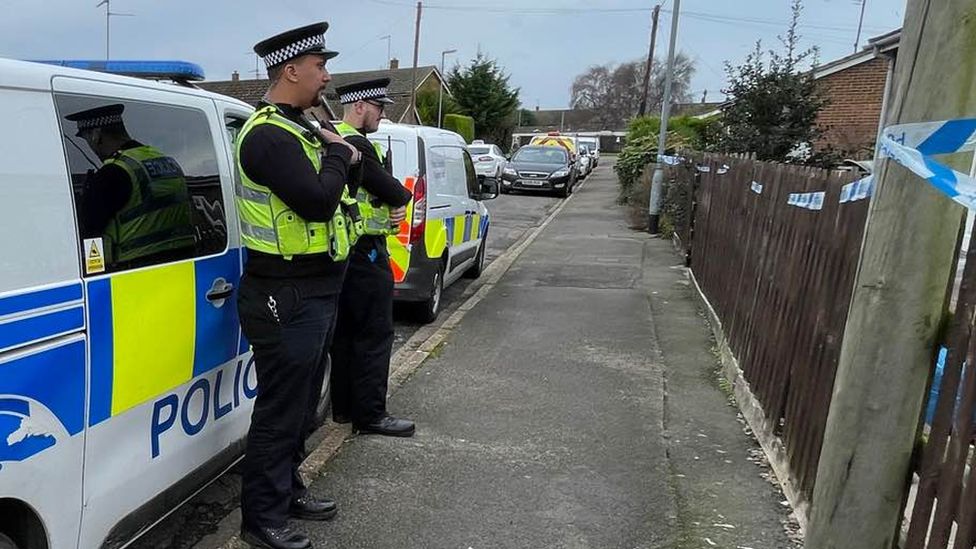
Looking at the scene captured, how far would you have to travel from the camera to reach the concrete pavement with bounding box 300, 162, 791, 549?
317cm

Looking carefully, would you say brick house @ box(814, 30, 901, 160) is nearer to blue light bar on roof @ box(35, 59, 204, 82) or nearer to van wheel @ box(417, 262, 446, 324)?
van wheel @ box(417, 262, 446, 324)

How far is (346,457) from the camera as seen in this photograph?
150 inches

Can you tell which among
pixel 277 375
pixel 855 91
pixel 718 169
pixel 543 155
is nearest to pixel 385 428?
pixel 277 375

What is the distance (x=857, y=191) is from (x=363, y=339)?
2508mm

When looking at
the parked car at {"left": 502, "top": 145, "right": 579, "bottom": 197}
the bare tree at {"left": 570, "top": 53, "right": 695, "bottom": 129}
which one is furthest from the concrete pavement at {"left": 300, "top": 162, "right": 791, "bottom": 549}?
the bare tree at {"left": 570, "top": 53, "right": 695, "bottom": 129}

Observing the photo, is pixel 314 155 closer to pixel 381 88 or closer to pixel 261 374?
pixel 261 374

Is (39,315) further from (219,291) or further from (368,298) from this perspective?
(368,298)

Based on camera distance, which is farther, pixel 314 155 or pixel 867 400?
pixel 314 155

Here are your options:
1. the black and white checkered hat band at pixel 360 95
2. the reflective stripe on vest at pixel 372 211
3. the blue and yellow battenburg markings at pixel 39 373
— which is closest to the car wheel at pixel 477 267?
the reflective stripe on vest at pixel 372 211

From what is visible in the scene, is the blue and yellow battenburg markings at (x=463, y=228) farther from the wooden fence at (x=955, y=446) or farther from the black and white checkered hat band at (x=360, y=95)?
the wooden fence at (x=955, y=446)

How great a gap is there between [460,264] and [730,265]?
2.89m

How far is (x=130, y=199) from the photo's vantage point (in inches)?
92.7

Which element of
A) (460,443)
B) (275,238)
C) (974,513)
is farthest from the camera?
(460,443)

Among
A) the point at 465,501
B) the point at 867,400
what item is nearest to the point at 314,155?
the point at 465,501
